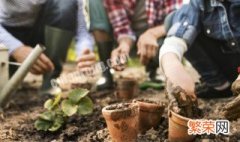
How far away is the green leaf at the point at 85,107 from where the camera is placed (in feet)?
7.29

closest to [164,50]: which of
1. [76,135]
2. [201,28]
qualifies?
[201,28]

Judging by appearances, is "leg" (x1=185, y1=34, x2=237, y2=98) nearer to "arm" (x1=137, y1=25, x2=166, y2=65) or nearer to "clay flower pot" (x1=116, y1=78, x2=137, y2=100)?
"arm" (x1=137, y1=25, x2=166, y2=65)

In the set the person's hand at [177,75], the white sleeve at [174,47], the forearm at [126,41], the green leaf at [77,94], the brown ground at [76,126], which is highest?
the white sleeve at [174,47]

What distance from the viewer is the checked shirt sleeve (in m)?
3.19

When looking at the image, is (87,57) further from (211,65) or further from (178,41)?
(211,65)

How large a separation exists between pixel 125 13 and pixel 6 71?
108 centimetres

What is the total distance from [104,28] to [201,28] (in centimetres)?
94

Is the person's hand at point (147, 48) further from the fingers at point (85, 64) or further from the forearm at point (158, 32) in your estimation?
the fingers at point (85, 64)

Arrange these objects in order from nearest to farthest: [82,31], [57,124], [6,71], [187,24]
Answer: [57,124] → [187,24] → [6,71] → [82,31]

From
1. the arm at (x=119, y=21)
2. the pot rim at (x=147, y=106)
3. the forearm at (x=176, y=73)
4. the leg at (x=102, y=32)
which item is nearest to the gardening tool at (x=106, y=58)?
the leg at (x=102, y=32)

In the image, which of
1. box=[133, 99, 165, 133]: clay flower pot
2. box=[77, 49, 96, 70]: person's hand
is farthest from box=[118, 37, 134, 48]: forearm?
box=[133, 99, 165, 133]: clay flower pot

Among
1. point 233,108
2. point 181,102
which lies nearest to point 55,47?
point 181,102

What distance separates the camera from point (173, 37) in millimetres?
2283

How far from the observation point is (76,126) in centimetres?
222
